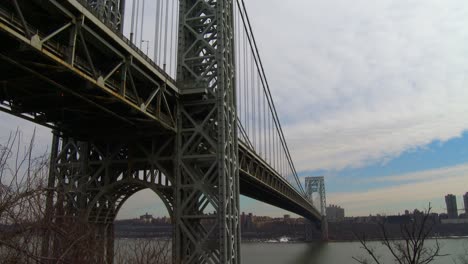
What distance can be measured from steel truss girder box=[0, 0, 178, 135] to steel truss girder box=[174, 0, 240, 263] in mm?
1197

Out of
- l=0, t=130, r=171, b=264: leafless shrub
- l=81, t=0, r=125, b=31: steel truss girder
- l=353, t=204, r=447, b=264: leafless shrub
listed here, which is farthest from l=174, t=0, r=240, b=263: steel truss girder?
l=0, t=130, r=171, b=264: leafless shrub

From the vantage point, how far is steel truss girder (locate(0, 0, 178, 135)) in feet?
38.2

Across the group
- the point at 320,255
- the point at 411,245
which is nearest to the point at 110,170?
the point at 411,245

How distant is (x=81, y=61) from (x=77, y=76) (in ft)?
4.62

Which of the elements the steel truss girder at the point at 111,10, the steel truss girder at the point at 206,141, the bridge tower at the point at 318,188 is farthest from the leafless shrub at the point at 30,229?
the bridge tower at the point at 318,188

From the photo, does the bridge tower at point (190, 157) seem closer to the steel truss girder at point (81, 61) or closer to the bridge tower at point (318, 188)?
the steel truss girder at point (81, 61)

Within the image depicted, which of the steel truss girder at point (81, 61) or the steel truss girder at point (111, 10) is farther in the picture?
the steel truss girder at point (111, 10)

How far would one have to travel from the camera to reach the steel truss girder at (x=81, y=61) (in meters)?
11.7

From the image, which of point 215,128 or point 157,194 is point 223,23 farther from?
point 157,194

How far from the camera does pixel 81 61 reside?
1411cm

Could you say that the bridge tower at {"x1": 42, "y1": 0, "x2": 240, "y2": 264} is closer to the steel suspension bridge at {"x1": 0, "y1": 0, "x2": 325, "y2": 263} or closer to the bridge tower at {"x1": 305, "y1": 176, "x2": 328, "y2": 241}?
the steel suspension bridge at {"x1": 0, "y1": 0, "x2": 325, "y2": 263}

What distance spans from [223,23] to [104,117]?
7546mm

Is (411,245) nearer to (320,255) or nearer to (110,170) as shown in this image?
(110,170)

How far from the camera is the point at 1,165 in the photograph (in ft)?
19.6
